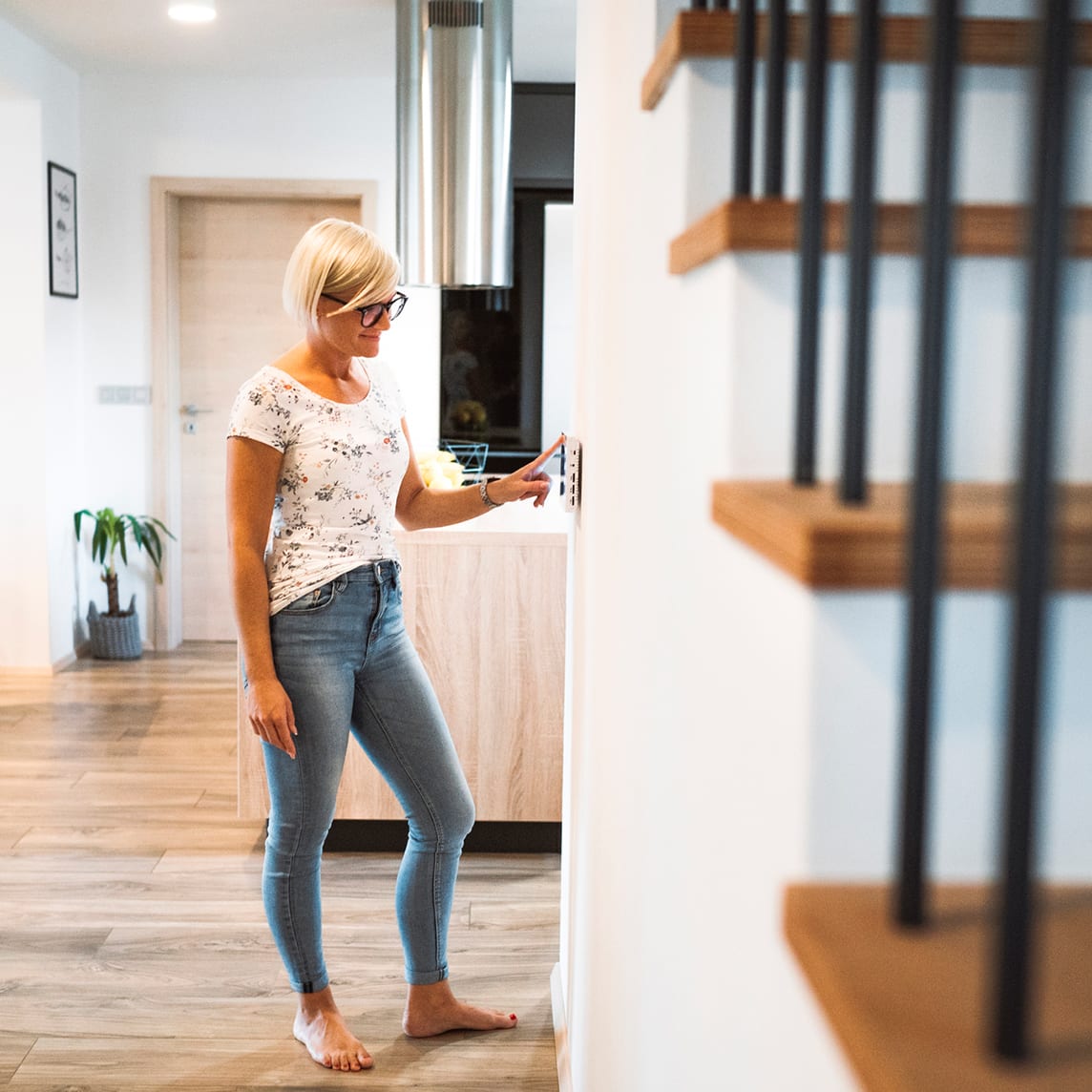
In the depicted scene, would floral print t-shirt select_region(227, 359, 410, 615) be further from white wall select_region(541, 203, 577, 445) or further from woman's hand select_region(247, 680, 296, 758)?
white wall select_region(541, 203, 577, 445)

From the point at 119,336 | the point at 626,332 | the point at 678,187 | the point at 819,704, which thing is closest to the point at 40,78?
the point at 119,336

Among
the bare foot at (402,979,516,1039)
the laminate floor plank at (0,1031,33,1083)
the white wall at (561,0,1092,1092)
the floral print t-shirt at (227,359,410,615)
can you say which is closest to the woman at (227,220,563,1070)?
the floral print t-shirt at (227,359,410,615)

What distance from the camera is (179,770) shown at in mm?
3877

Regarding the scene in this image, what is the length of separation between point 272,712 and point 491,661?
117cm

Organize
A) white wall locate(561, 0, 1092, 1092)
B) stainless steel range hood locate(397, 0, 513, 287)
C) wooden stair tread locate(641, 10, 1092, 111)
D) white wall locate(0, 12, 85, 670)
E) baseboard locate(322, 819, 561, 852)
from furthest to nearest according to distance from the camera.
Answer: white wall locate(0, 12, 85, 670), stainless steel range hood locate(397, 0, 513, 287), baseboard locate(322, 819, 561, 852), wooden stair tread locate(641, 10, 1092, 111), white wall locate(561, 0, 1092, 1092)

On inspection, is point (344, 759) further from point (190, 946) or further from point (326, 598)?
point (190, 946)

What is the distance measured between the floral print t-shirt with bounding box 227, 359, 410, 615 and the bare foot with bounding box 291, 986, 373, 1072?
74cm

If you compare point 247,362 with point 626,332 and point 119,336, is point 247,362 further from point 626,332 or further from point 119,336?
point 626,332

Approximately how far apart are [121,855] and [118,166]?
11.6 feet

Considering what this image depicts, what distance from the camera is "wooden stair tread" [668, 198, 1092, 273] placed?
0.77 meters

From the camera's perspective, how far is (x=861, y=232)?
2.21 feet

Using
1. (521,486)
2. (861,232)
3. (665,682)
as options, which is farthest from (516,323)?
(861,232)

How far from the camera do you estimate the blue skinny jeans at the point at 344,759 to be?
2.00 meters

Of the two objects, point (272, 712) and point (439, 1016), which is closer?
point (272, 712)
